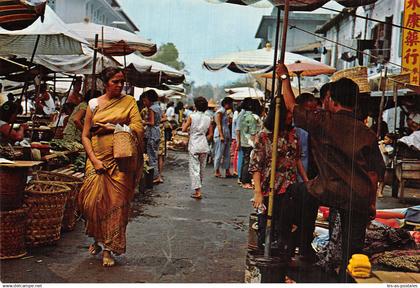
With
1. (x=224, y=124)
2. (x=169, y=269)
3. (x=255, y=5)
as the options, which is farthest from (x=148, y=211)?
(x=224, y=124)

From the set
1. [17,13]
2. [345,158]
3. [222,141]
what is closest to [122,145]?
[17,13]

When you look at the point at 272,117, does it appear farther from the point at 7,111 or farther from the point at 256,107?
the point at 256,107

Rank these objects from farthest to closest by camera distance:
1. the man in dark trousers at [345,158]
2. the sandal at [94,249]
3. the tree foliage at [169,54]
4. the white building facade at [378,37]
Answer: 1. the white building facade at [378,37]
2. the tree foliage at [169,54]
3. the sandal at [94,249]
4. the man in dark trousers at [345,158]

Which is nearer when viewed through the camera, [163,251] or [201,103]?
[163,251]

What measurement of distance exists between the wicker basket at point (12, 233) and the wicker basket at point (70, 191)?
3.62 ft

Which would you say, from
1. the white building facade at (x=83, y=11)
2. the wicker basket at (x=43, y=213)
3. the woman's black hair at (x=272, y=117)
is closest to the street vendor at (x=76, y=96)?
the white building facade at (x=83, y=11)

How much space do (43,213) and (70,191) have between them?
75cm

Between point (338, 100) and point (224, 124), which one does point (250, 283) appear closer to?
point (338, 100)

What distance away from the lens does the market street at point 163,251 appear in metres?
5.28

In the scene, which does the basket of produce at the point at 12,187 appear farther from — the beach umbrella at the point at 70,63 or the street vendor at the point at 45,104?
the street vendor at the point at 45,104

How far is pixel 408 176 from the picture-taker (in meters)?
10.4

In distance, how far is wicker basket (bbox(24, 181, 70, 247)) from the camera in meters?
5.96

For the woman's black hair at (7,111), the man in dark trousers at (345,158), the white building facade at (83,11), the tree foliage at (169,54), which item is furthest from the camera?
the white building facade at (83,11)

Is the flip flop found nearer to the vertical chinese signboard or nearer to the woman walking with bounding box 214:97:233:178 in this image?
the vertical chinese signboard
